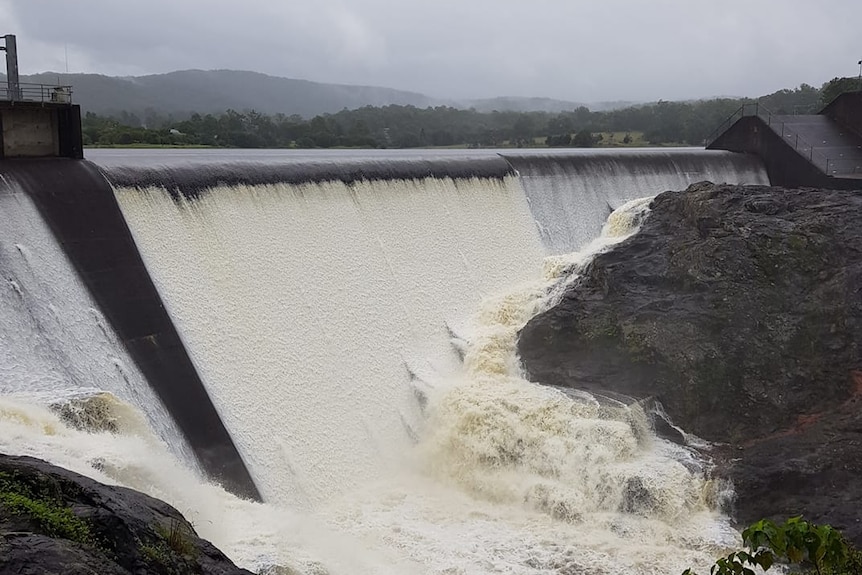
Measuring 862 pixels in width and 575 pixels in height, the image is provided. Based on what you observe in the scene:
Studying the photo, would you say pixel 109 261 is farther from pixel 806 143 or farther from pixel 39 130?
pixel 806 143

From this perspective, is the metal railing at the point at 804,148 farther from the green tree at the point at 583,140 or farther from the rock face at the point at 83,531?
the rock face at the point at 83,531

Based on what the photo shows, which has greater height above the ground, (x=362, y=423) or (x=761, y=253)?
(x=761, y=253)

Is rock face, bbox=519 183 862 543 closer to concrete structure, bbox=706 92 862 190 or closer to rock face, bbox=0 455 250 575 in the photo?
rock face, bbox=0 455 250 575

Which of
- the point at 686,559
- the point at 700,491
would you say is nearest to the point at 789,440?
the point at 700,491

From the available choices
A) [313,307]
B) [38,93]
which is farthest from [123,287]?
[38,93]

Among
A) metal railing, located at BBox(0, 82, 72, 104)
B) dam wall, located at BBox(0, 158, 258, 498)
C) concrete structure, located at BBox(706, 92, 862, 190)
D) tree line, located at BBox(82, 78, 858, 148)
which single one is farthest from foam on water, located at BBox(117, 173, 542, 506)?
tree line, located at BBox(82, 78, 858, 148)

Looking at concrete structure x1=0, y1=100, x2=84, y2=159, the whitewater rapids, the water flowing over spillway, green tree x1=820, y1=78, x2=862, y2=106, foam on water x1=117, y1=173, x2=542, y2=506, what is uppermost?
green tree x1=820, y1=78, x2=862, y2=106

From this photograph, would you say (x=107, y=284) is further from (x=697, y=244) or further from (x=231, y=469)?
(x=697, y=244)
